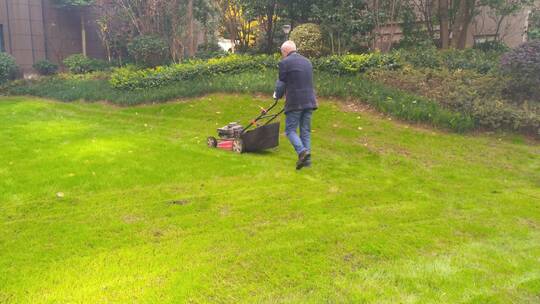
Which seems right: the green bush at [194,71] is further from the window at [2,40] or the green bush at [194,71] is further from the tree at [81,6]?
the window at [2,40]

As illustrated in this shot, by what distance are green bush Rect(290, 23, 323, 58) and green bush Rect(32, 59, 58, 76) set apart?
990 centimetres

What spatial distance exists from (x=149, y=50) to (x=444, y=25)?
8790mm

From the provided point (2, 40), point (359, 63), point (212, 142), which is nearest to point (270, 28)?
point (359, 63)

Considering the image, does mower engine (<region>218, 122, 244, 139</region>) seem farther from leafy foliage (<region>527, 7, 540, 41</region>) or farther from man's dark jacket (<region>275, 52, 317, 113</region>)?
leafy foliage (<region>527, 7, 540, 41</region>)

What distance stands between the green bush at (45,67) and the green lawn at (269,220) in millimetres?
10012

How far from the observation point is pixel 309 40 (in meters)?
12.7

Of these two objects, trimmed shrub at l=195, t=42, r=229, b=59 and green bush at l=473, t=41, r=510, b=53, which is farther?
trimmed shrub at l=195, t=42, r=229, b=59

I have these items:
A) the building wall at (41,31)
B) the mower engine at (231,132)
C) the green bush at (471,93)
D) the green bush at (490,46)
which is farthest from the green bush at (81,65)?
the green bush at (490,46)

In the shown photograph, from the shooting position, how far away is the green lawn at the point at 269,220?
340 centimetres

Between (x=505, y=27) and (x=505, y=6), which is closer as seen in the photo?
(x=505, y=6)

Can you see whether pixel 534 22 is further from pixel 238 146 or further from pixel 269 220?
pixel 269 220

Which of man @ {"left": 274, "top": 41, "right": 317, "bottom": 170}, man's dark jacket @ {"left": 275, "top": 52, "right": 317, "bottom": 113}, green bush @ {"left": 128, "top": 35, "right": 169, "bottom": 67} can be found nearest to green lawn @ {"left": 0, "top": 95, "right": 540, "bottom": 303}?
man @ {"left": 274, "top": 41, "right": 317, "bottom": 170}

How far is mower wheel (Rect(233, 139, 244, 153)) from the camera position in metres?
7.33

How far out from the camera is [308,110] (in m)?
6.46
